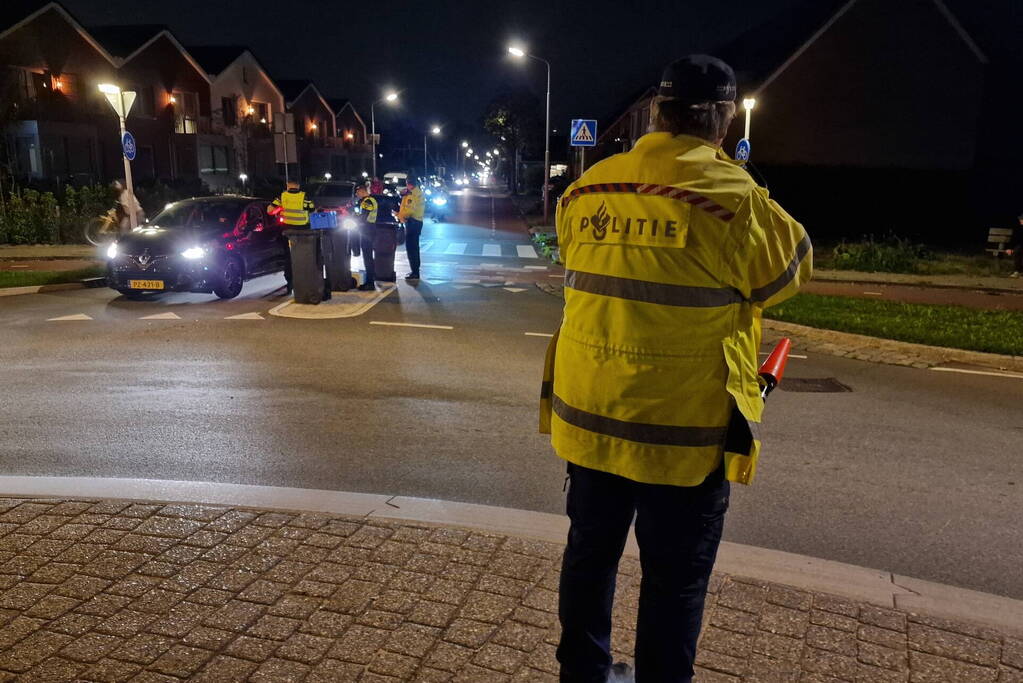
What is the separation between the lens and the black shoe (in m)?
2.87

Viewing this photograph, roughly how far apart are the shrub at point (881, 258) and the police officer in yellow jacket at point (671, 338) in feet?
61.4

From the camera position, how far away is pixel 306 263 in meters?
12.3

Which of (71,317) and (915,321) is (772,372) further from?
(71,317)

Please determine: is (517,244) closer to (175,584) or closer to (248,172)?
(175,584)

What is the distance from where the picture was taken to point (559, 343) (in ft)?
8.89

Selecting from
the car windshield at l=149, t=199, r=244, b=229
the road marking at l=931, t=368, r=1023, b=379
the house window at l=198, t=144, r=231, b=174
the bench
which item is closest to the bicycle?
the car windshield at l=149, t=199, r=244, b=229

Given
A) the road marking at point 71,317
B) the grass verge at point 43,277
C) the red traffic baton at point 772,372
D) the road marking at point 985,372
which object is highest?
the red traffic baton at point 772,372

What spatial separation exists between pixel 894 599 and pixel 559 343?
2133 mm

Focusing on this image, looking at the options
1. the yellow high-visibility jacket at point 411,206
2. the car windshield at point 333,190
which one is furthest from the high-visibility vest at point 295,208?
the car windshield at point 333,190

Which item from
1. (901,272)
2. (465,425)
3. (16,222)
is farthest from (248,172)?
(465,425)

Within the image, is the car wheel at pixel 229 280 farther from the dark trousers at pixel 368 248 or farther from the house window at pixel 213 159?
the house window at pixel 213 159

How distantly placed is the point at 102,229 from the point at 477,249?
30.9ft

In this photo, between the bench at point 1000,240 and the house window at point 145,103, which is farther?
the house window at point 145,103

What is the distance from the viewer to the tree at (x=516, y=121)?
76688 millimetres
